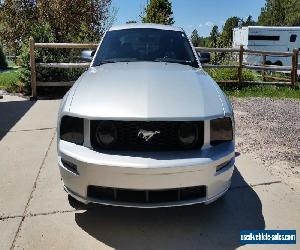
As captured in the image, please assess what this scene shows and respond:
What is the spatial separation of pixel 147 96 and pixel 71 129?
70 cm

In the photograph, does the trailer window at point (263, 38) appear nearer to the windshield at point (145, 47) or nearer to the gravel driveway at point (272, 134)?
the gravel driveway at point (272, 134)

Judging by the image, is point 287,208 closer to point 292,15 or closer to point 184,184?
point 184,184

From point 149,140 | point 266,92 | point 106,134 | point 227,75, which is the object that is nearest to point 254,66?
point 227,75

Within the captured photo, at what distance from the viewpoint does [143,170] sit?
2789 mm

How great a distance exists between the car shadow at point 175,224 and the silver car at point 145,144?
1.16 ft

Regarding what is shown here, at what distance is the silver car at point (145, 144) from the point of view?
285cm

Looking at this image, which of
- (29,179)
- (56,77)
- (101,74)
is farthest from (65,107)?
(56,77)

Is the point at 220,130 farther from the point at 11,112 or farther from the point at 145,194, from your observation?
the point at 11,112

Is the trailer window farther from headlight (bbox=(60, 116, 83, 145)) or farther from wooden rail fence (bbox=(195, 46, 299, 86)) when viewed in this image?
headlight (bbox=(60, 116, 83, 145))

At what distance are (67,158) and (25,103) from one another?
236 inches

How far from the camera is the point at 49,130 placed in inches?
247

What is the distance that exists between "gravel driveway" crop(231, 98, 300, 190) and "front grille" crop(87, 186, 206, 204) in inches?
66.9

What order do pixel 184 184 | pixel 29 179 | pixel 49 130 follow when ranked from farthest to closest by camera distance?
pixel 49 130 < pixel 29 179 < pixel 184 184

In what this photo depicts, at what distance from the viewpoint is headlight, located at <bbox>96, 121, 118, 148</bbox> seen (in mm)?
3023
